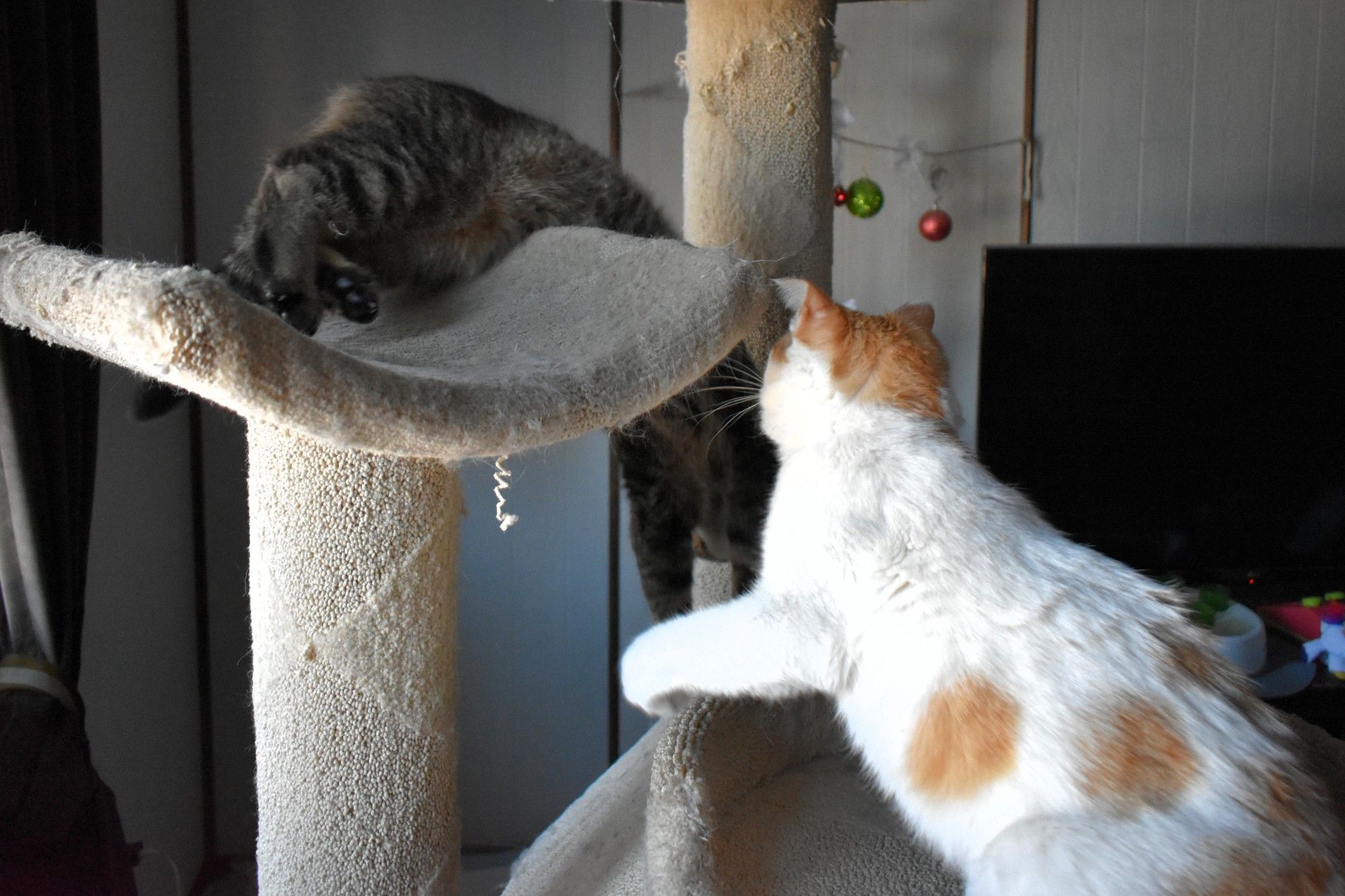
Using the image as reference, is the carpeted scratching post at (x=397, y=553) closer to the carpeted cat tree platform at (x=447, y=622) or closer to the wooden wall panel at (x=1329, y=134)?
the carpeted cat tree platform at (x=447, y=622)

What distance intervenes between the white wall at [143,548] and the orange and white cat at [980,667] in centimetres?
Answer: 117

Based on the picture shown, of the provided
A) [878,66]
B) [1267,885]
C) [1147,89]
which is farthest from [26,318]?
[1147,89]

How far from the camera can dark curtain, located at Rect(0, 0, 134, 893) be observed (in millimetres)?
1131

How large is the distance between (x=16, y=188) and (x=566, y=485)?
1.14m

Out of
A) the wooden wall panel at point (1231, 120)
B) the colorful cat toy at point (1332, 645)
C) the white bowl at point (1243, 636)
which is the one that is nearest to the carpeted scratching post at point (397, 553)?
the white bowl at point (1243, 636)

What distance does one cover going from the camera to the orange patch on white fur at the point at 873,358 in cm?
85

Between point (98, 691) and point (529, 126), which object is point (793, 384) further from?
point (98, 691)

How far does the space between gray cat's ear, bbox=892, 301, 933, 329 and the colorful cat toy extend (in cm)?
113

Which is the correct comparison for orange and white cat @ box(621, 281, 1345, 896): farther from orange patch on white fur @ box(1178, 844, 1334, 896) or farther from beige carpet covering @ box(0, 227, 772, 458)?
beige carpet covering @ box(0, 227, 772, 458)

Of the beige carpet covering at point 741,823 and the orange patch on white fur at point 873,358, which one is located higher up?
the orange patch on white fur at point 873,358

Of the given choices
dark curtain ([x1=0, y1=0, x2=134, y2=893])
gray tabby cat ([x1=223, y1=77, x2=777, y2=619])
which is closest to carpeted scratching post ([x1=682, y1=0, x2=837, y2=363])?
gray tabby cat ([x1=223, y1=77, x2=777, y2=619])

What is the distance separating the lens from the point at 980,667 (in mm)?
688

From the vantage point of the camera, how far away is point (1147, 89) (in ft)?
6.36

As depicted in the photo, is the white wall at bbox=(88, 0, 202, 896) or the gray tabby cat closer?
the gray tabby cat
